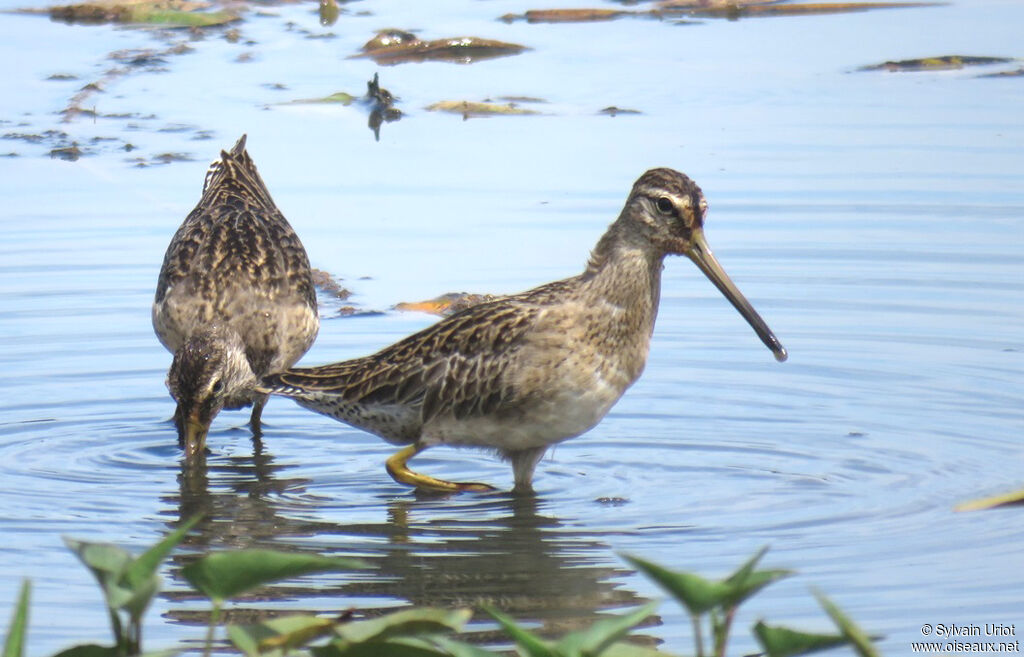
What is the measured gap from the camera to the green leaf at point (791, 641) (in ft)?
10.1

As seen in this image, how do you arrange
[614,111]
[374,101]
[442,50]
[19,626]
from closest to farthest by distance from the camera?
[19,626] → [614,111] → [374,101] → [442,50]

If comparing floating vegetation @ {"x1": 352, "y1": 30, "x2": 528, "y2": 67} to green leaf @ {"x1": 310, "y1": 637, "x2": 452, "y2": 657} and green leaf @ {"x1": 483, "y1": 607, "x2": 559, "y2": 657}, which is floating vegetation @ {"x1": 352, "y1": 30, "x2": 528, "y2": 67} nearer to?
green leaf @ {"x1": 310, "y1": 637, "x2": 452, "y2": 657}

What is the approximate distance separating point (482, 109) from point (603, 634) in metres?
9.25

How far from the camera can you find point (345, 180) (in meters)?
11.1

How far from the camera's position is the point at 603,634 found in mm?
3152

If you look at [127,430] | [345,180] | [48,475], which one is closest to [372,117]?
[345,180]

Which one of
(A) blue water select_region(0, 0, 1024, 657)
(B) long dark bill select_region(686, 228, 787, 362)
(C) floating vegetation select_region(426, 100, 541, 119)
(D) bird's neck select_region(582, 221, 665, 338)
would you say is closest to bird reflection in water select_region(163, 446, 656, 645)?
(A) blue water select_region(0, 0, 1024, 657)

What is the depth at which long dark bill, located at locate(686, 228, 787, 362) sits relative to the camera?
6918mm

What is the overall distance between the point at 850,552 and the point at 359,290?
4115 mm

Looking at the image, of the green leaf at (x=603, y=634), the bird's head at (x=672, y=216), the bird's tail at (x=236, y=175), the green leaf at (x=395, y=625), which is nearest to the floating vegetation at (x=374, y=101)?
the bird's tail at (x=236, y=175)

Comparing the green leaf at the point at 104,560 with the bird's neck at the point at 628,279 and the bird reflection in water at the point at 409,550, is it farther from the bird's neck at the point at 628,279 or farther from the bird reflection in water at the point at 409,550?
the bird's neck at the point at 628,279

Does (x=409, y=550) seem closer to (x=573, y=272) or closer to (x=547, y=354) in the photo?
(x=547, y=354)

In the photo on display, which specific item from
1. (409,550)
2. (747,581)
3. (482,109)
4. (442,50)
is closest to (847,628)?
(747,581)

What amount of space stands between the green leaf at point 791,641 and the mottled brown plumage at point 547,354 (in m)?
3.56
